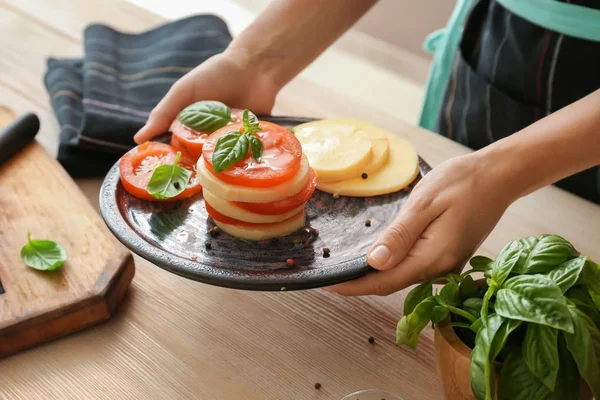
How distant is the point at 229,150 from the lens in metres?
1.15

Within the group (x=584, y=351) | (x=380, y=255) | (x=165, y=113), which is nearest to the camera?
(x=584, y=351)

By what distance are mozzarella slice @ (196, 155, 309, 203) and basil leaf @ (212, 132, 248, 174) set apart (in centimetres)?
3

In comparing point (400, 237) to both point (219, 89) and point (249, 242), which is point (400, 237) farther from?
point (219, 89)

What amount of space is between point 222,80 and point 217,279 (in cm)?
64

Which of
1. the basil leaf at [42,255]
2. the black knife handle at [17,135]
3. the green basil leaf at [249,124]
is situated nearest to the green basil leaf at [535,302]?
the green basil leaf at [249,124]

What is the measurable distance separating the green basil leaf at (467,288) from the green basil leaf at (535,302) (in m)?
0.11

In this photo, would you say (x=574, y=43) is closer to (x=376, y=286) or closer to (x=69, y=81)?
(x=376, y=286)

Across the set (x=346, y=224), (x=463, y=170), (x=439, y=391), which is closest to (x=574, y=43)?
(x=463, y=170)

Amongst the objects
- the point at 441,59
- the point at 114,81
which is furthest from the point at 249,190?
the point at 441,59

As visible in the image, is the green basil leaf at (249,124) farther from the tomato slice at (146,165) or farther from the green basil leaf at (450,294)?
the green basil leaf at (450,294)

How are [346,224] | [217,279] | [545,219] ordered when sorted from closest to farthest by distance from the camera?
[217,279]
[346,224]
[545,219]

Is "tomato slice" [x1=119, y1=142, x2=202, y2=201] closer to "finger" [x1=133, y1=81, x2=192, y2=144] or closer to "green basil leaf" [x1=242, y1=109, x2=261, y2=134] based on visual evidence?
"finger" [x1=133, y1=81, x2=192, y2=144]

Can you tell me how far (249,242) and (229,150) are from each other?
179 mm

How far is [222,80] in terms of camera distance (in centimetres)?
158
